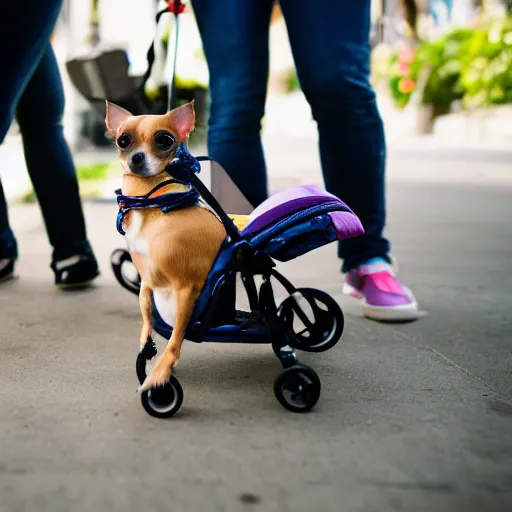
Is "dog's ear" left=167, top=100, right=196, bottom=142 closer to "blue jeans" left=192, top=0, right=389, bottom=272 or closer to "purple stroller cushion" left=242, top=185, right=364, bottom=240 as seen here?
"purple stroller cushion" left=242, top=185, right=364, bottom=240

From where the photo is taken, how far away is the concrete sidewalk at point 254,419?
4.50ft

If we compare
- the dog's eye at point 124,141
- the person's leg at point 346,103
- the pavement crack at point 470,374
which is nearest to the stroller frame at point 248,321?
the dog's eye at point 124,141

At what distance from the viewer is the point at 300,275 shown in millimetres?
3439

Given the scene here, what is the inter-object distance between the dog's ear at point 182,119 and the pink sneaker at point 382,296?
1.00 m

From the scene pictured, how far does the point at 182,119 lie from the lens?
1787 mm

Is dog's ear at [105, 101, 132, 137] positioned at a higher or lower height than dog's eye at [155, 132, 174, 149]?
higher

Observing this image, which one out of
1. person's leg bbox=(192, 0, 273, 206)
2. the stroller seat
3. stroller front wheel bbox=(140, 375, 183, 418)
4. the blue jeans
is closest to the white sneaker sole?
the blue jeans

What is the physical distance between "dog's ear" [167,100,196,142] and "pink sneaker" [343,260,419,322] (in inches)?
39.2

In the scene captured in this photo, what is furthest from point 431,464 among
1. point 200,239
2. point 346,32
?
point 346,32

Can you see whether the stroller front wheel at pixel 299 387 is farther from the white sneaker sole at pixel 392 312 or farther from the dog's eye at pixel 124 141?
the white sneaker sole at pixel 392 312

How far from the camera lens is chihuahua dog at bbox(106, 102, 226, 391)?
1742mm

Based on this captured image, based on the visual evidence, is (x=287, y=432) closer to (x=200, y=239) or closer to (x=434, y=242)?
(x=200, y=239)

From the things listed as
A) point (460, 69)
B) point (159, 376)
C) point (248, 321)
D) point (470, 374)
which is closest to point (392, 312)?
point (470, 374)

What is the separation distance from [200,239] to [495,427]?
2.30 feet
